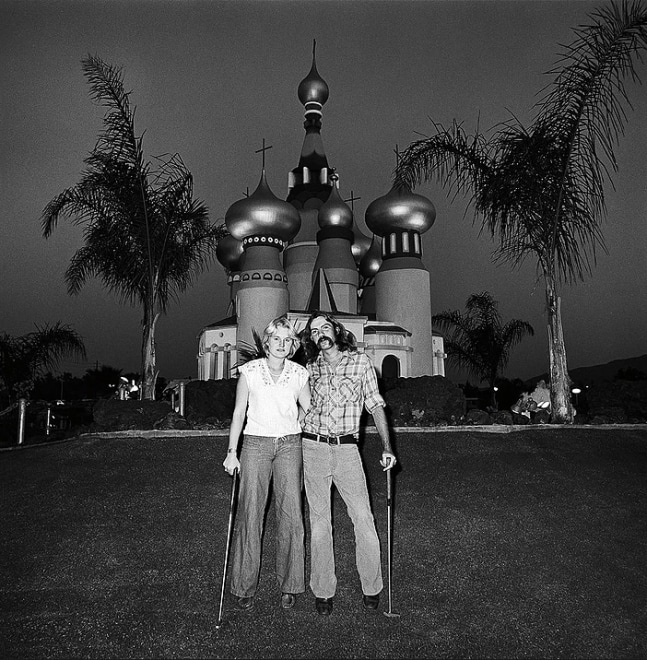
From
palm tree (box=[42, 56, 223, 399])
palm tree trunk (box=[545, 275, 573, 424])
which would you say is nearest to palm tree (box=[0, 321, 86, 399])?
palm tree (box=[42, 56, 223, 399])

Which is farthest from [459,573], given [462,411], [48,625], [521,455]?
[462,411]

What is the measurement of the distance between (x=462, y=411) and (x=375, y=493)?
5406 mm

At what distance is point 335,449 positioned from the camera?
4035 mm

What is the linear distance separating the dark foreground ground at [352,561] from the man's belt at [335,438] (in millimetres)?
1046

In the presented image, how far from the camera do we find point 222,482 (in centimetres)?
661

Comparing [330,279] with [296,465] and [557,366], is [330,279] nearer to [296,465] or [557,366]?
[557,366]

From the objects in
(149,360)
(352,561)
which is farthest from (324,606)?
(149,360)

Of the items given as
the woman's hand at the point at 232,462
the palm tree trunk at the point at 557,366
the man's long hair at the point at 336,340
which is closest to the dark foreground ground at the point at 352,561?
the woman's hand at the point at 232,462

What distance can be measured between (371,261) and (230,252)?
6.66 metres

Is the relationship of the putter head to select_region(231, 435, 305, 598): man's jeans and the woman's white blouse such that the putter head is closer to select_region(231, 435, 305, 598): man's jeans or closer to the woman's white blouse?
select_region(231, 435, 305, 598): man's jeans

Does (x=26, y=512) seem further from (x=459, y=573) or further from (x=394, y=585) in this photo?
(x=459, y=573)

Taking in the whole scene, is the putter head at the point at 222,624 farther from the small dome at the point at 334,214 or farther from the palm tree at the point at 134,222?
the small dome at the point at 334,214

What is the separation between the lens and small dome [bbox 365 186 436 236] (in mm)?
24633

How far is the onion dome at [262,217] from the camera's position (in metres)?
23.7
